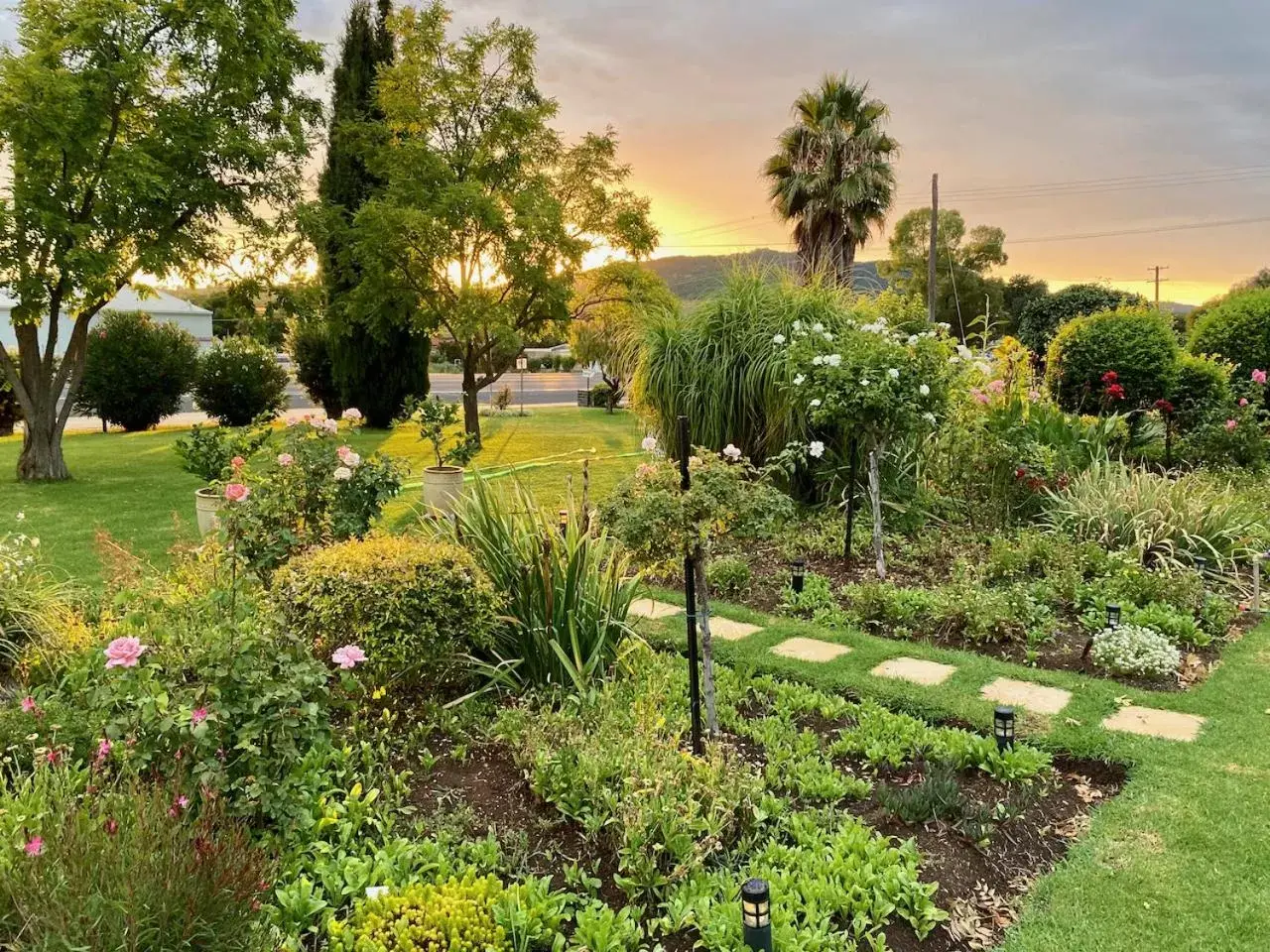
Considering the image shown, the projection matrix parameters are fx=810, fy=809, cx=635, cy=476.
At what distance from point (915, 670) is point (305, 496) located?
3.13m

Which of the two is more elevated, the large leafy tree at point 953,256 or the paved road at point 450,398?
the large leafy tree at point 953,256

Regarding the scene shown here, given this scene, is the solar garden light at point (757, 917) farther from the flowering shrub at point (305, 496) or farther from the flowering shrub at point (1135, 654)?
the flowering shrub at point (1135, 654)

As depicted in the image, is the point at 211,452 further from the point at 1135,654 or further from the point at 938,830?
the point at 1135,654

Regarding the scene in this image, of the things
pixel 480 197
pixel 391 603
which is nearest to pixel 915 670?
pixel 391 603

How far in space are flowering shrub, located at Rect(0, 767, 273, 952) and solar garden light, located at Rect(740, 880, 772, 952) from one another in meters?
1.00

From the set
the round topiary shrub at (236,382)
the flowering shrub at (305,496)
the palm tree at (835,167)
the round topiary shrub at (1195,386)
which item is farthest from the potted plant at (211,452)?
the palm tree at (835,167)

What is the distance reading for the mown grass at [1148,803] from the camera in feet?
6.56

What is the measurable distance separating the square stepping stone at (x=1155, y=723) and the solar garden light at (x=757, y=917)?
2.03 meters

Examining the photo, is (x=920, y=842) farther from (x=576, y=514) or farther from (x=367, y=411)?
(x=367, y=411)

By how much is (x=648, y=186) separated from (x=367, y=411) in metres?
7.05

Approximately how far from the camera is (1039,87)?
9016 mm

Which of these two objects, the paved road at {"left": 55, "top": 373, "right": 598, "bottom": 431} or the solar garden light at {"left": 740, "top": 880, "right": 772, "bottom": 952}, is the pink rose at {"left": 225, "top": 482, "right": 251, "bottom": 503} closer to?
the solar garden light at {"left": 740, "top": 880, "right": 772, "bottom": 952}

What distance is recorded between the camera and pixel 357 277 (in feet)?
45.6

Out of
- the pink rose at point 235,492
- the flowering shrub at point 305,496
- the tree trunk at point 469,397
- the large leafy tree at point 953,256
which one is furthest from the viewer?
the large leafy tree at point 953,256
